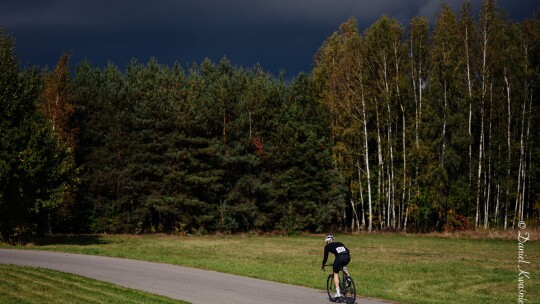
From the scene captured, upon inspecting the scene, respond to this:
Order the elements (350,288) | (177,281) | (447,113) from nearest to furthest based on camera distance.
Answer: (350,288) < (177,281) < (447,113)

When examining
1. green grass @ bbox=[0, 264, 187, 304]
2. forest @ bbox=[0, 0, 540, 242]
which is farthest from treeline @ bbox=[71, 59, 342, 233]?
green grass @ bbox=[0, 264, 187, 304]

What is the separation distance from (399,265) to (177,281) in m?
11.9

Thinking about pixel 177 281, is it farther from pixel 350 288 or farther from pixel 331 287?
pixel 350 288

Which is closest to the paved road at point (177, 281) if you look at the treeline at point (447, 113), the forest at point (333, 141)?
the forest at point (333, 141)

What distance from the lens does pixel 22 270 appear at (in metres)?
21.0

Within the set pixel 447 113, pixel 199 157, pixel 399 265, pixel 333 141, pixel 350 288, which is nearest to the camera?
pixel 350 288

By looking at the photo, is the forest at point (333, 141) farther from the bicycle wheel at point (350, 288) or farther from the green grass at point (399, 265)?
the bicycle wheel at point (350, 288)

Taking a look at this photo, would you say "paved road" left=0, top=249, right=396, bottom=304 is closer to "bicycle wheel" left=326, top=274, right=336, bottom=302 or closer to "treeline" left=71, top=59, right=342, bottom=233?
"bicycle wheel" left=326, top=274, right=336, bottom=302

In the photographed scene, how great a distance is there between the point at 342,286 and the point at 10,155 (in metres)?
25.2

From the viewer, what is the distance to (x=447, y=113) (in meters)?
49.9

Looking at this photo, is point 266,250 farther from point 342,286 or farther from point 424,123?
point 424,123

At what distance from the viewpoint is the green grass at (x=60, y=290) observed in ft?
51.1

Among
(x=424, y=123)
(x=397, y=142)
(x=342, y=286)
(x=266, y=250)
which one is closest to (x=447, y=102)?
(x=424, y=123)

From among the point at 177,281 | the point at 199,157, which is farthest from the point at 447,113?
the point at 177,281
